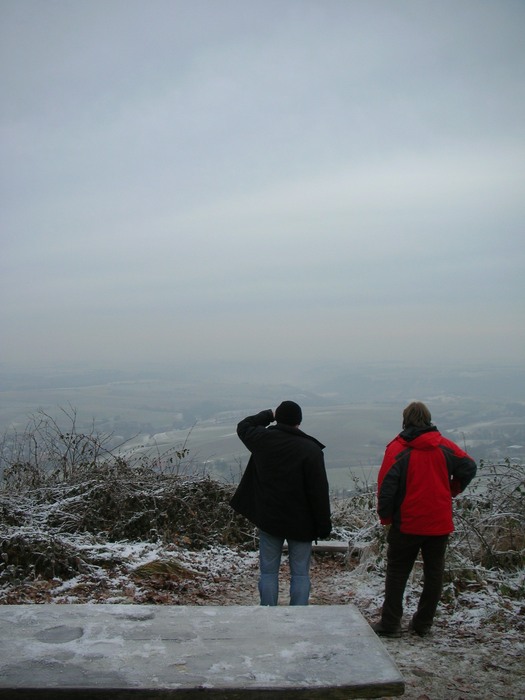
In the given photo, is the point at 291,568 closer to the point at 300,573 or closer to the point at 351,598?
the point at 300,573

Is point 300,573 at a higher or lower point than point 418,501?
lower

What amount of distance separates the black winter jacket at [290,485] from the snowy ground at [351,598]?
1.22m

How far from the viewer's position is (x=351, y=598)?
661 cm

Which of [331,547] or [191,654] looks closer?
[191,654]

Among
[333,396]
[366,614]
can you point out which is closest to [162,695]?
[366,614]

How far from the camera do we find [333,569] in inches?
315

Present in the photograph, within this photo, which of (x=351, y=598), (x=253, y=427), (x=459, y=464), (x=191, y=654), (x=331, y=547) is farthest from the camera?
(x=331, y=547)

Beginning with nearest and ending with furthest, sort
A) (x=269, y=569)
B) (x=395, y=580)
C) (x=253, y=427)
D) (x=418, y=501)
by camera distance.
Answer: (x=418, y=501) → (x=395, y=580) → (x=269, y=569) → (x=253, y=427)

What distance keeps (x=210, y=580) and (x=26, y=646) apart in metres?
4.47

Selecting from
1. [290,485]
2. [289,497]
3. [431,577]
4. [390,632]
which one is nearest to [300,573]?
[289,497]

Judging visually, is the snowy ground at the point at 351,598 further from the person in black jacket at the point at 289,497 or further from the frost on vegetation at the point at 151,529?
the person in black jacket at the point at 289,497

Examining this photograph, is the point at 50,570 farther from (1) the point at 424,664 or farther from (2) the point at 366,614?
(1) the point at 424,664

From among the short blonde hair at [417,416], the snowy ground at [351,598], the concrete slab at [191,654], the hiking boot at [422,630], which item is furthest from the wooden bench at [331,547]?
the concrete slab at [191,654]

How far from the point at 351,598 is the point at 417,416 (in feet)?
8.73
